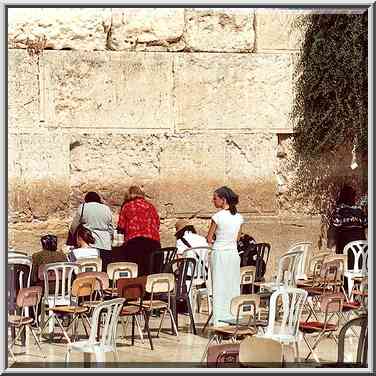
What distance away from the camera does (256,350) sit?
28.6 ft

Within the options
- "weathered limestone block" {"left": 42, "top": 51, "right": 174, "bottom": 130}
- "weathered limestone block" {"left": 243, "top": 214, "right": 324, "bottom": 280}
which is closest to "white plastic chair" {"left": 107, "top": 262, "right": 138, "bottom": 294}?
"weathered limestone block" {"left": 243, "top": 214, "right": 324, "bottom": 280}

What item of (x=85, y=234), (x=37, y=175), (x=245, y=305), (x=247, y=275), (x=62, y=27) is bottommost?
(x=245, y=305)

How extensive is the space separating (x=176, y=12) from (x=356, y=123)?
7.20ft

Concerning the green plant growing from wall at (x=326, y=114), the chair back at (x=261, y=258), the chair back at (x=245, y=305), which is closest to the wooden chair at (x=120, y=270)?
the chair back at (x=261, y=258)

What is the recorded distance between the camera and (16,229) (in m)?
12.4

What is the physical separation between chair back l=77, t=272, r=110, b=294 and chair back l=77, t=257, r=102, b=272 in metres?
0.29

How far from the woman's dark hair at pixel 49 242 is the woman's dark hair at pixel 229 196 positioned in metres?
1.63

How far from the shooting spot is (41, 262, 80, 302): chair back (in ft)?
37.5

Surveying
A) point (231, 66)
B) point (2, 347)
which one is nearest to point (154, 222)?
point (231, 66)

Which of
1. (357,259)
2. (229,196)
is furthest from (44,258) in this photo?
(357,259)

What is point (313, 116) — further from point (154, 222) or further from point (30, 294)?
point (30, 294)

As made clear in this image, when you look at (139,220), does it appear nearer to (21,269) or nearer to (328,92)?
(21,269)

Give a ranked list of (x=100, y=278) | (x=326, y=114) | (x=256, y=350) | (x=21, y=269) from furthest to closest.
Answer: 1. (x=326, y=114)
2. (x=21, y=269)
3. (x=100, y=278)
4. (x=256, y=350)

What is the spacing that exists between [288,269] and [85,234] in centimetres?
192
